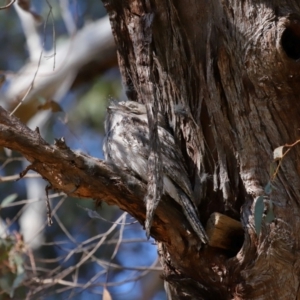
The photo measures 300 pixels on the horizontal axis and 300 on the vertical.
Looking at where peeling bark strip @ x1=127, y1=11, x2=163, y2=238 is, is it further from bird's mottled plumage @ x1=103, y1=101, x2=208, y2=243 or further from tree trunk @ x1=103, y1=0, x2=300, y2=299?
bird's mottled plumage @ x1=103, y1=101, x2=208, y2=243

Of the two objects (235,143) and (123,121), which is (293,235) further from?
(123,121)

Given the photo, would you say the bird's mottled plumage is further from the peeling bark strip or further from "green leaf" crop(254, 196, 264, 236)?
"green leaf" crop(254, 196, 264, 236)

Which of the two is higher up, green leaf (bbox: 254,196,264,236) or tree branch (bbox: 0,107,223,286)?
tree branch (bbox: 0,107,223,286)

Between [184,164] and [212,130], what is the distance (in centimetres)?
17

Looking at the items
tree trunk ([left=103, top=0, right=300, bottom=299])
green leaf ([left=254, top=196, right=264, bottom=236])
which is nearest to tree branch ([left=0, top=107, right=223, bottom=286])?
tree trunk ([left=103, top=0, right=300, bottom=299])

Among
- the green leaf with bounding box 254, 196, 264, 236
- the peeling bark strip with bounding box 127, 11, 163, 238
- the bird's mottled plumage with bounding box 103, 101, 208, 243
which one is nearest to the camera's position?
the green leaf with bounding box 254, 196, 264, 236

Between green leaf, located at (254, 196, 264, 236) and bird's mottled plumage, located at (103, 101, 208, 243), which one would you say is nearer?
green leaf, located at (254, 196, 264, 236)

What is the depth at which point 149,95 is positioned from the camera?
1932mm

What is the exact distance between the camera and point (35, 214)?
16.5ft

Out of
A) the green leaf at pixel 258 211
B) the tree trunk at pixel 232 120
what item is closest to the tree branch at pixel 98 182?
the tree trunk at pixel 232 120

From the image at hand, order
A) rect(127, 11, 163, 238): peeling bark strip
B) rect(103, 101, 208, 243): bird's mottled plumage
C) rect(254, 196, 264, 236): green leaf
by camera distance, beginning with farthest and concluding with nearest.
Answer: rect(103, 101, 208, 243): bird's mottled plumage → rect(127, 11, 163, 238): peeling bark strip → rect(254, 196, 264, 236): green leaf

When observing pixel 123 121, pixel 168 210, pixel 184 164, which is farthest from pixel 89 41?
pixel 168 210

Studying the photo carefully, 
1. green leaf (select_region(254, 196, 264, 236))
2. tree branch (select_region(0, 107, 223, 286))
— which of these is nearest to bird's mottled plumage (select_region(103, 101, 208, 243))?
tree branch (select_region(0, 107, 223, 286))

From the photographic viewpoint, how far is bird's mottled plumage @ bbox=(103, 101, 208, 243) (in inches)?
77.8
